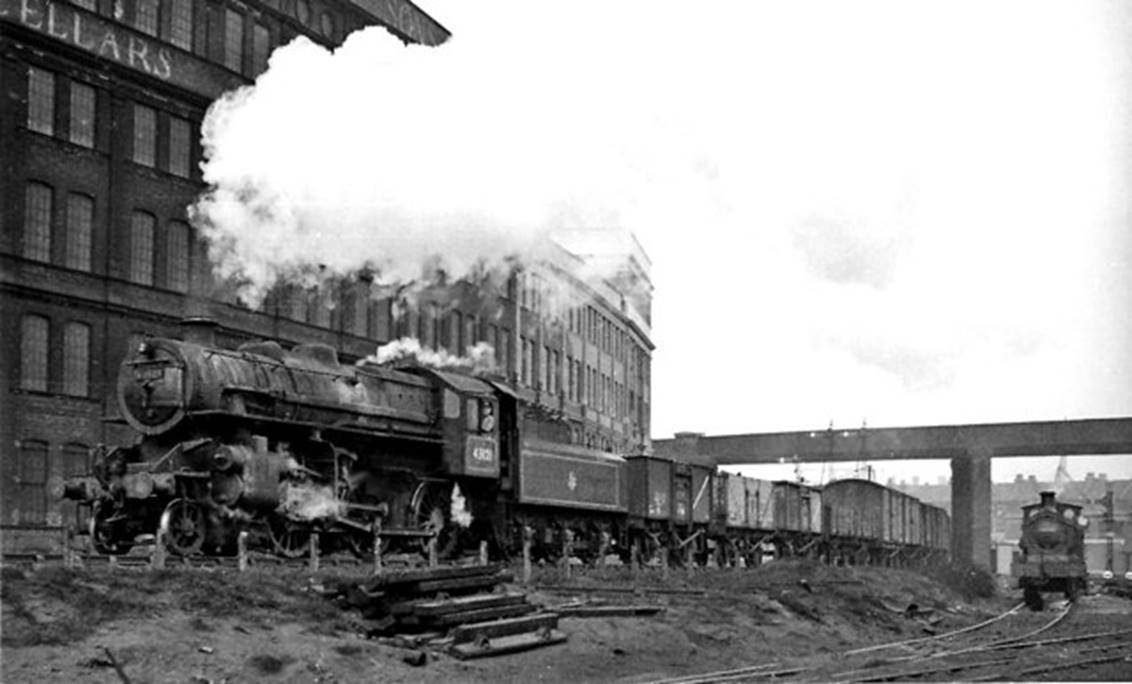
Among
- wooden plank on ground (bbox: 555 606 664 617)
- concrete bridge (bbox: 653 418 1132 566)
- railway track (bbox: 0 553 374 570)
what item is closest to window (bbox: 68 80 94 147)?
railway track (bbox: 0 553 374 570)

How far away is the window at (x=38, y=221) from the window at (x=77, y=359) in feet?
6.46

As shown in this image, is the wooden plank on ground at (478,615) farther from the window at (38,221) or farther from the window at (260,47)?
the window at (260,47)

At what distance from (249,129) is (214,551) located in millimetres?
9846

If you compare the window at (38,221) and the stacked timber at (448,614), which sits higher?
the window at (38,221)

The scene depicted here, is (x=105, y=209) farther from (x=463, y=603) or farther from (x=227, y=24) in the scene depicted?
(x=463, y=603)

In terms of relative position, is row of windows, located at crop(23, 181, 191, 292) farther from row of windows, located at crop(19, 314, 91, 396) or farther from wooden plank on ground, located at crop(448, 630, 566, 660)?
wooden plank on ground, located at crop(448, 630, 566, 660)

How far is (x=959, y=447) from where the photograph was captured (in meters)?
68.9

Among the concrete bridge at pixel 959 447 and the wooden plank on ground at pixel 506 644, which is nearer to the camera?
the wooden plank on ground at pixel 506 644

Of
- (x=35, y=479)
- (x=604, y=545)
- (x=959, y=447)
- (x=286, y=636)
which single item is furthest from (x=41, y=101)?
(x=959, y=447)

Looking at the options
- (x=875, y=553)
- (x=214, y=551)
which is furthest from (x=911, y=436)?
(x=214, y=551)

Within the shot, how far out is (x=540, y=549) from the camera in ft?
102

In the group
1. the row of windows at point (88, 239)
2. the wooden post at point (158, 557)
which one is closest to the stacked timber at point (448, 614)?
the wooden post at point (158, 557)

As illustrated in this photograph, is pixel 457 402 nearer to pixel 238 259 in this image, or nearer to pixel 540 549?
pixel 540 549

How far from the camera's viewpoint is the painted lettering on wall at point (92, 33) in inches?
1425
